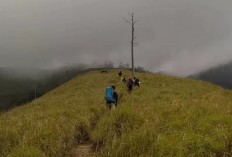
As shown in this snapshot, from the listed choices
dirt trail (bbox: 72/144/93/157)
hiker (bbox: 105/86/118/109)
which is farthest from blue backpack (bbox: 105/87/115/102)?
dirt trail (bbox: 72/144/93/157)

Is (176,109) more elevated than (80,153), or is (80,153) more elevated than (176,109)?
(176,109)

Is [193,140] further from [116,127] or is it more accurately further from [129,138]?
[116,127]

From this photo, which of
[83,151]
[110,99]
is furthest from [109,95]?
[83,151]

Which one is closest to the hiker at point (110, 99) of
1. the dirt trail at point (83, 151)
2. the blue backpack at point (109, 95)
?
the blue backpack at point (109, 95)

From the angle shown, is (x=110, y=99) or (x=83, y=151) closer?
(x=83, y=151)

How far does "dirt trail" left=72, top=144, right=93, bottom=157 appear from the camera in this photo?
6.09 m

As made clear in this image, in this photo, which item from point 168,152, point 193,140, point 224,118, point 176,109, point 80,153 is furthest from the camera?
point 176,109

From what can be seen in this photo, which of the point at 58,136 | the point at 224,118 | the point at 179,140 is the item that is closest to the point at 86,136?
the point at 58,136

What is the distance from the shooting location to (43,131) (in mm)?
6453

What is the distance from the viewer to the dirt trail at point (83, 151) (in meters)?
6.09

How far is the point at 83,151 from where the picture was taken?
6.38 metres

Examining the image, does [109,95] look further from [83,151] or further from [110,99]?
[83,151]

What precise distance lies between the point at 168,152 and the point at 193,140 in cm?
80

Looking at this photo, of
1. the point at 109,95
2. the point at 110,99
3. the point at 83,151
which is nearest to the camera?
the point at 83,151
